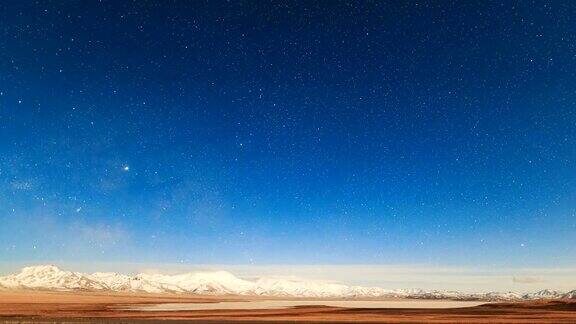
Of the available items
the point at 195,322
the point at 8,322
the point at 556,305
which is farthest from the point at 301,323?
the point at 556,305

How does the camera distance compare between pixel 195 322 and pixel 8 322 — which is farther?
pixel 195 322

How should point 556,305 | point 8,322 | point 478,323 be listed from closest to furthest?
point 8,322 → point 478,323 → point 556,305

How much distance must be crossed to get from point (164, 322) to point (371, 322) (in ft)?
104

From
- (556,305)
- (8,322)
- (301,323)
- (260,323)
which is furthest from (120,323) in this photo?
(556,305)

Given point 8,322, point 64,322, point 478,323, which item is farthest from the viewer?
point 478,323

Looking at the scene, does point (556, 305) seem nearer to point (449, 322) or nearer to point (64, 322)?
point (449, 322)

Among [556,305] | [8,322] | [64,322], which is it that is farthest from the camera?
[556,305]

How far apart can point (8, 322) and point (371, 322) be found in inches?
2070

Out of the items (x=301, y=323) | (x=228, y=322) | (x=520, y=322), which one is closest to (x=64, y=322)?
(x=228, y=322)

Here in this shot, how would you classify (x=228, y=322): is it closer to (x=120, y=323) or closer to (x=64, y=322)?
(x=120, y=323)

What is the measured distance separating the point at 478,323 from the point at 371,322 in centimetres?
1751

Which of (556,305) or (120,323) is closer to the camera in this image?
(120,323)

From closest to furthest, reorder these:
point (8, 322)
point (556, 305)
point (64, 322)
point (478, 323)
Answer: point (8, 322)
point (64, 322)
point (478, 323)
point (556, 305)

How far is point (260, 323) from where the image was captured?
72.8 metres
